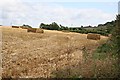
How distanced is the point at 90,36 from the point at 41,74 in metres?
10.0

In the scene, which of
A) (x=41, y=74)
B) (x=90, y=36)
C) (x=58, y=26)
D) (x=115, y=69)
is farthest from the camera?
(x=58, y=26)

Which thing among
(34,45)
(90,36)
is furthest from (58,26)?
(34,45)

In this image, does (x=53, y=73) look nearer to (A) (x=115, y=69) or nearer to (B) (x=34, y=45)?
(A) (x=115, y=69)

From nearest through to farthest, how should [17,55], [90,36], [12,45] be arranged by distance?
[17,55] < [12,45] < [90,36]

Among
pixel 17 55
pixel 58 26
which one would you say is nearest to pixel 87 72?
pixel 17 55

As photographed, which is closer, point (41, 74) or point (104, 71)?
point (104, 71)

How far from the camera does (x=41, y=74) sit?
9.55 meters

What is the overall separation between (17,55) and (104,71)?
5.14 m

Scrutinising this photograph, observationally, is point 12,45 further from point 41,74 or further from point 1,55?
point 41,74

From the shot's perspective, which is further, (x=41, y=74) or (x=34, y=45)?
(x=34, y=45)

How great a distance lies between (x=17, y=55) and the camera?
12.2 metres

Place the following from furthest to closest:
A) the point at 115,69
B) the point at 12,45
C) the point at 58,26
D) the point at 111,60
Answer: the point at 58,26 < the point at 12,45 < the point at 111,60 < the point at 115,69

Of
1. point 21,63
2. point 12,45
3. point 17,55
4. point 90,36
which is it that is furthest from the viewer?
point 90,36

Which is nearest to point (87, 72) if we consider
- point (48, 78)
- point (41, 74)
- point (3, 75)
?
point (48, 78)
